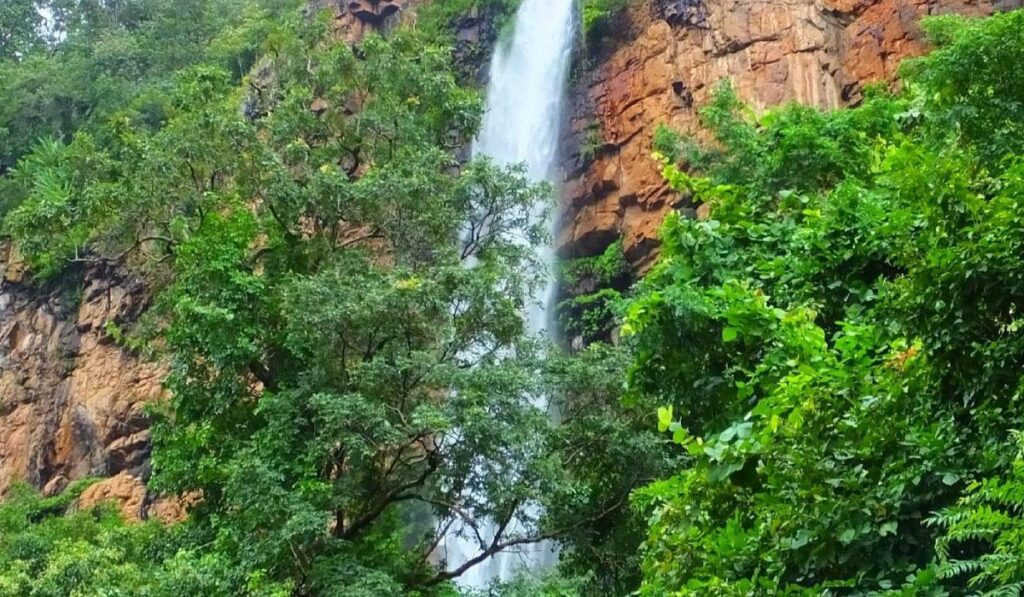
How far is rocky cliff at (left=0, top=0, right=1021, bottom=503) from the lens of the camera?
16469mm

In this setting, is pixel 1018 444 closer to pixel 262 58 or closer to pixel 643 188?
pixel 643 188

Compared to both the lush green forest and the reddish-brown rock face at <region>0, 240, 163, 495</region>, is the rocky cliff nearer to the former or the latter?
the reddish-brown rock face at <region>0, 240, 163, 495</region>

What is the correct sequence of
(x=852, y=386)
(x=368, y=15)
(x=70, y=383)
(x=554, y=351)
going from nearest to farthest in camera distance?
(x=852, y=386) → (x=554, y=351) → (x=70, y=383) → (x=368, y=15)

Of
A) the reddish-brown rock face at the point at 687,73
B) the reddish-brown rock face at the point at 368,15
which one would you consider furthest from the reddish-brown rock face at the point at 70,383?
the reddish-brown rock face at the point at 687,73

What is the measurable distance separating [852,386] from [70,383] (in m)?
17.9

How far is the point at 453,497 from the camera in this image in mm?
9844

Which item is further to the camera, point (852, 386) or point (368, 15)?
point (368, 15)

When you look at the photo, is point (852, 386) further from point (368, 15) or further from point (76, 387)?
point (368, 15)

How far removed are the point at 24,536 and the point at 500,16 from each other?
13866mm

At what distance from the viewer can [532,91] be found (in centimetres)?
2005

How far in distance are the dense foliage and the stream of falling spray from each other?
12.5 metres

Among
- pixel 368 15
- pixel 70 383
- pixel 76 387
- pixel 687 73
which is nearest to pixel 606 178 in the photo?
pixel 687 73

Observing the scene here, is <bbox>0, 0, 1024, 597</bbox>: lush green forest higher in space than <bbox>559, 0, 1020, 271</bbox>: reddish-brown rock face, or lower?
lower

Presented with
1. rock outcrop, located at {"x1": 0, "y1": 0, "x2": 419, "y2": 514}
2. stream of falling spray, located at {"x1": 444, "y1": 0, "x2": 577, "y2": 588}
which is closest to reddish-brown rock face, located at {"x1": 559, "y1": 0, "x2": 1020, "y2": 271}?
stream of falling spray, located at {"x1": 444, "y1": 0, "x2": 577, "y2": 588}
